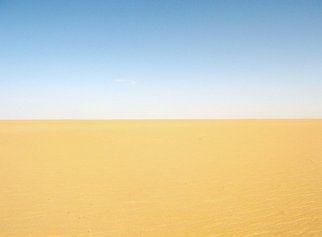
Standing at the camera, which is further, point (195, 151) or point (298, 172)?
point (195, 151)

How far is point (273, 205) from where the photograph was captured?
6094mm

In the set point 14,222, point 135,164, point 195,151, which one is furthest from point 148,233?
point 195,151

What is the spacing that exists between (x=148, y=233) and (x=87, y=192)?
274 cm

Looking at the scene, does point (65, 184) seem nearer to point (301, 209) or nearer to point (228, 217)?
point (228, 217)

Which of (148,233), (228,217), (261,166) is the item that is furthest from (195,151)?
(148,233)

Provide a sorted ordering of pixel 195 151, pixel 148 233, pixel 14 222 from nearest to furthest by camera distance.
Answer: pixel 148 233, pixel 14 222, pixel 195 151

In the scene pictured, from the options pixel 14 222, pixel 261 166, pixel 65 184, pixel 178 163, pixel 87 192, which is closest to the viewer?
pixel 14 222

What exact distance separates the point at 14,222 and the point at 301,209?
5.75 m

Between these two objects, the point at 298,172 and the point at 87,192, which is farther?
the point at 298,172

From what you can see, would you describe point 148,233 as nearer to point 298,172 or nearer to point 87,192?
point 87,192

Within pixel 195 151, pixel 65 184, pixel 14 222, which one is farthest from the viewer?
pixel 195 151

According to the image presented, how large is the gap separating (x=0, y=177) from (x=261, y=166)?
8.76 m

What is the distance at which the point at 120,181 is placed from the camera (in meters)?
8.05

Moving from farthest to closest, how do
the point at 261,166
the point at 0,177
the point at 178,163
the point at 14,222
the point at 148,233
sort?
1. the point at 178,163
2. the point at 261,166
3. the point at 0,177
4. the point at 14,222
5. the point at 148,233
